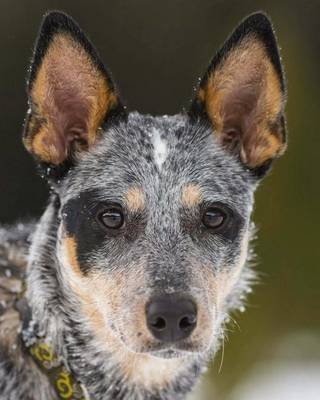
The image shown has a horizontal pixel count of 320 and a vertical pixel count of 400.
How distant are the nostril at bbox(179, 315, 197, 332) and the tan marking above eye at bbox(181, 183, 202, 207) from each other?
529 mm

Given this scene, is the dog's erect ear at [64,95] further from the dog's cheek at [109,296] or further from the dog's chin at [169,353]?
the dog's chin at [169,353]

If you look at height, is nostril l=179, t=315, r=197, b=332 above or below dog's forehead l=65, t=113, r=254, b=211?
below

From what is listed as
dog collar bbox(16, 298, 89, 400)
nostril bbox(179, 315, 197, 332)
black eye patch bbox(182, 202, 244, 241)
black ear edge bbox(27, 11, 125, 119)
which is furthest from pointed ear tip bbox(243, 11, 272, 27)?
dog collar bbox(16, 298, 89, 400)

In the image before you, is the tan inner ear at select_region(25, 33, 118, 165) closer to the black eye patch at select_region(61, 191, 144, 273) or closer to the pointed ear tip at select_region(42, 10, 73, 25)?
the pointed ear tip at select_region(42, 10, 73, 25)

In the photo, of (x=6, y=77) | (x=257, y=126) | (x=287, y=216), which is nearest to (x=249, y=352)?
(x=287, y=216)

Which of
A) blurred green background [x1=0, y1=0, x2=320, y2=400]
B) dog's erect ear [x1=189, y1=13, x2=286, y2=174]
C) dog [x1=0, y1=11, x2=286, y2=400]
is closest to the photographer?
dog [x1=0, y1=11, x2=286, y2=400]

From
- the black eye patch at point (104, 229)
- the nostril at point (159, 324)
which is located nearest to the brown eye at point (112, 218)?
the black eye patch at point (104, 229)

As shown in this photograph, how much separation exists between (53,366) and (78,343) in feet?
0.50

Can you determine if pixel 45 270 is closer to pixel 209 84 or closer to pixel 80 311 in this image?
pixel 80 311

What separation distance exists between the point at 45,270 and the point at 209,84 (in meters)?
1.04

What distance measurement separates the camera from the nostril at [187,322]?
3.00 m

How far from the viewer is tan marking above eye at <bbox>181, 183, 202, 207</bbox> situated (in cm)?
337

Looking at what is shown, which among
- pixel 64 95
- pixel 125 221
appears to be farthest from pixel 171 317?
pixel 64 95

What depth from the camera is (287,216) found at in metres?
8.80
